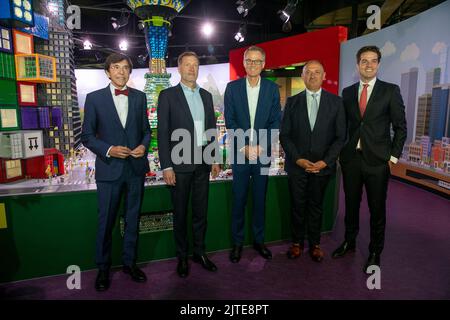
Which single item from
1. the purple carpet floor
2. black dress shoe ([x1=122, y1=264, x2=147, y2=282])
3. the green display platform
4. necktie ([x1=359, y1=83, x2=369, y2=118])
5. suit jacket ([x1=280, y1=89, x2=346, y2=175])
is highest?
necktie ([x1=359, y1=83, x2=369, y2=118])

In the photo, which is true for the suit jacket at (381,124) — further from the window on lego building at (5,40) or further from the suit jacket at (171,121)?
the window on lego building at (5,40)

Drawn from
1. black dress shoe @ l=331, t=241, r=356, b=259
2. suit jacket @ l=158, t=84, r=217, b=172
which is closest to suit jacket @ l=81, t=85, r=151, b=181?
suit jacket @ l=158, t=84, r=217, b=172

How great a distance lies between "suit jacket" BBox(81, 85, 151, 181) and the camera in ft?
6.98

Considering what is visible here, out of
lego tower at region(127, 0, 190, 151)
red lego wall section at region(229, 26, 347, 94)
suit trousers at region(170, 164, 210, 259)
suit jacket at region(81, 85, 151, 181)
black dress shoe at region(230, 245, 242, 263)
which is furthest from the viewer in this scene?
red lego wall section at region(229, 26, 347, 94)

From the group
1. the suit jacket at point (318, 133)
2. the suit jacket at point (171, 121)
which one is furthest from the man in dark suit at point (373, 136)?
the suit jacket at point (171, 121)

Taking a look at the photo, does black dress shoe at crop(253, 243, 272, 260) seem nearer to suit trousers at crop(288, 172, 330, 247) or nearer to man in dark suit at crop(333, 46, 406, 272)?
suit trousers at crop(288, 172, 330, 247)

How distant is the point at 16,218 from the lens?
2.30 metres

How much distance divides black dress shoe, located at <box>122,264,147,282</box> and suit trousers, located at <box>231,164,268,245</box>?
77 centimetres

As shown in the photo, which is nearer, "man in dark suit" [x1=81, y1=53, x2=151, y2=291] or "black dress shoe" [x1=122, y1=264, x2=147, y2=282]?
"man in dark suit" [x1=81, y1=53, x2=151, y2=291]

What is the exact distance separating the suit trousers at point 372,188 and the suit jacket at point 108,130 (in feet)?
5.29

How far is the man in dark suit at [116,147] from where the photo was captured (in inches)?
83.9

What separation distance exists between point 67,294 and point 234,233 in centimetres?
128

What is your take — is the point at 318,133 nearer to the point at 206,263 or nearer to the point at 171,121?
the point at 171,121

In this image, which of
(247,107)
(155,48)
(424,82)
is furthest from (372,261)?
(424,82)
